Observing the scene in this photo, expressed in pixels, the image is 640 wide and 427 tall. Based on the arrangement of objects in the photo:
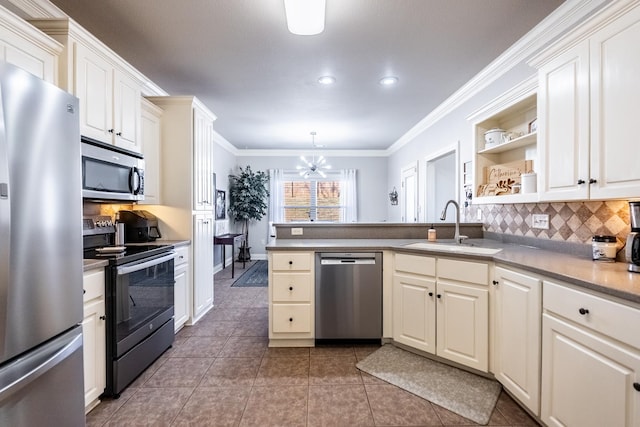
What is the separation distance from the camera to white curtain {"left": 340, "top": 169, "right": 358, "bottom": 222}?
297 inches

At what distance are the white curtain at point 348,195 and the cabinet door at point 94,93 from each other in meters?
5.70

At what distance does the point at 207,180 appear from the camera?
3.66 m

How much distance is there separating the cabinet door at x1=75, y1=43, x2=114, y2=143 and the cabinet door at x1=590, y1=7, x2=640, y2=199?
300cm

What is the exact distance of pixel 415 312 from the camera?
2.49m

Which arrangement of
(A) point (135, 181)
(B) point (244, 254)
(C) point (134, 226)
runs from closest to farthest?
A: 1. (A) point (135, 181)
2. (C) point (134, 226)
3. (B) point (244, 254)

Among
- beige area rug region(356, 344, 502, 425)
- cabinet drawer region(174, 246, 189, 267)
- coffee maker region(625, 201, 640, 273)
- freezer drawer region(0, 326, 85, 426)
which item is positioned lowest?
beige area rug region(356, 344, 502, 425)

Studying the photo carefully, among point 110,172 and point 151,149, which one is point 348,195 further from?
point 110,172

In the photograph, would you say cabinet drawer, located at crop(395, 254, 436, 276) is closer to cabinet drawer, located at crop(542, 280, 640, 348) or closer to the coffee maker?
cabinet drawer, located at crop(542, 280, 640, 348)

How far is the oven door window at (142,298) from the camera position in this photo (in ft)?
6.50

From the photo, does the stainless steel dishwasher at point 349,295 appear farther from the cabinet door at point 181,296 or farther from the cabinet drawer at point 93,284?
the cabinet drawer at point 93,284

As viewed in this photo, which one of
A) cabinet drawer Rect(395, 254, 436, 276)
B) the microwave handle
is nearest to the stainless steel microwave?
the microwave handle

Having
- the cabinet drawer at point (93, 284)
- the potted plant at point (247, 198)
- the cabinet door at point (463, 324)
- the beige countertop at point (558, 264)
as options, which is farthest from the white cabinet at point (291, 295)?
the potted plant at point (247, 198)

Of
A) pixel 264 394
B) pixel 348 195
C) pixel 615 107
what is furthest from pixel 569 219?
pixel 348 195

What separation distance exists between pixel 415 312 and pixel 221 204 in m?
4.75
